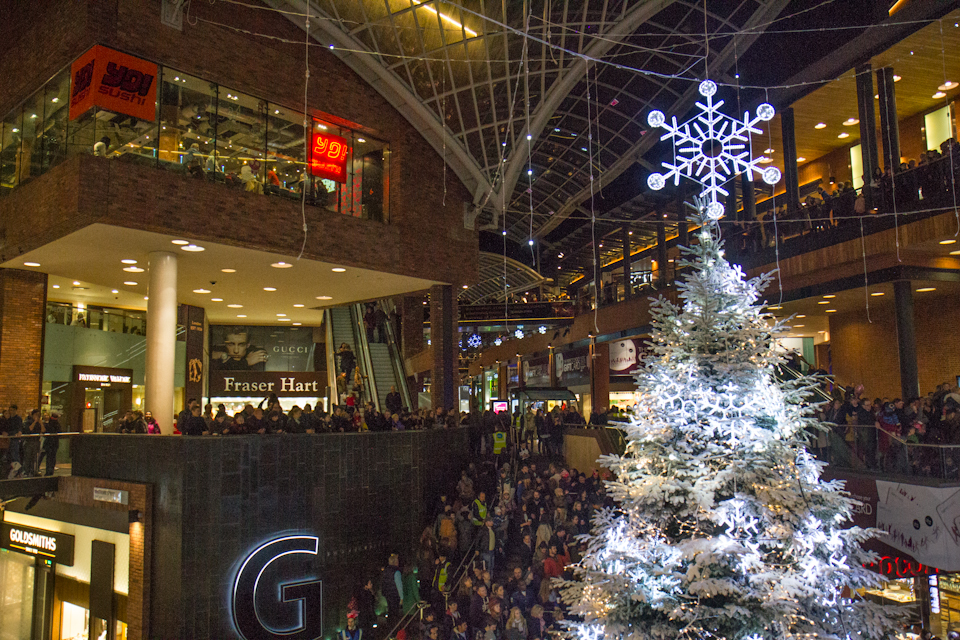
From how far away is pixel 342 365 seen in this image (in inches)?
969

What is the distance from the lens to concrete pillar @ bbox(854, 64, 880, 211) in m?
15.7

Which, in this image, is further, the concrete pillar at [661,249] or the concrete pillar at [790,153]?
the concrete pillar at [661,249]

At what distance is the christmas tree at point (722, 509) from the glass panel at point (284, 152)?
12.0 metres

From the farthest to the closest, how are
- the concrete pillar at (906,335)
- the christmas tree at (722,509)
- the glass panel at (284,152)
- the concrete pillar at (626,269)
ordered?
1. the concrete pillar at (626,269)
2. the glass panel at (284,152)
3. the concrete pillar at (906,335)
4. the christmas tree at (722,509)

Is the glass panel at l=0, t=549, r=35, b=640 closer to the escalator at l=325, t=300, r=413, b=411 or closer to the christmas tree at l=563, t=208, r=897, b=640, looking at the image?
the escalator at l=325, t=300, r=413, b=411

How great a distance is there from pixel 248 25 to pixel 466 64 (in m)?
5.51

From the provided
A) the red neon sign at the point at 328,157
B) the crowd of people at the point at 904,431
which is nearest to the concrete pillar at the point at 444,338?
the red neon sign at the point at 328,157

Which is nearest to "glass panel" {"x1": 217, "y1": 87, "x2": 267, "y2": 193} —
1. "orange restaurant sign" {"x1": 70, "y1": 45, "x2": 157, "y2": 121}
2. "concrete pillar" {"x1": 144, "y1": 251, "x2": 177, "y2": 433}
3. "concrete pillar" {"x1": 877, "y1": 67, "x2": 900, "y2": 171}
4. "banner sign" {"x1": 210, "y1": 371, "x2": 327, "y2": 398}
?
"orange restaurant sign" {"x1": 70, "y1": 45, "x2": 157, "y2": 121}

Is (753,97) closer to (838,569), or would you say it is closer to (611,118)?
(611,118)

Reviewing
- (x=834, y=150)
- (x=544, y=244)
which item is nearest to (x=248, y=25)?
(x=834, y=150)

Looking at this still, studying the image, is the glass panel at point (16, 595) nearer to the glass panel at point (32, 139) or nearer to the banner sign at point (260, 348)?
the banner sign at point (260, 348)

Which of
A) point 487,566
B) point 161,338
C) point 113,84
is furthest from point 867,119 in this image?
point 161,338

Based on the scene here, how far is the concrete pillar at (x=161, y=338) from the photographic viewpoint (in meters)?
14.6

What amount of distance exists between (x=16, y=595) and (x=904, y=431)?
68.8ft
